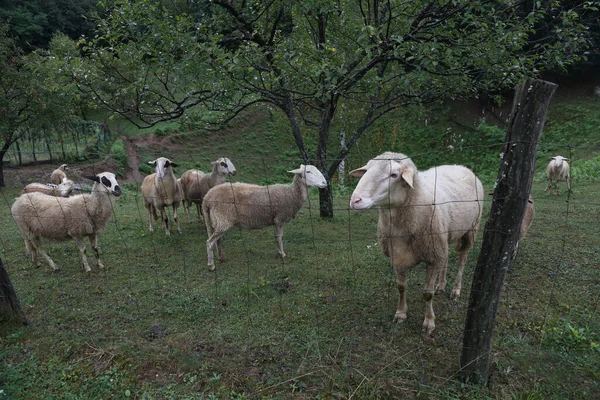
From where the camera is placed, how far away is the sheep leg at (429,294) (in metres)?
3.75

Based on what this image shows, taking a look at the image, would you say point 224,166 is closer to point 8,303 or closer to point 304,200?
point 304,200

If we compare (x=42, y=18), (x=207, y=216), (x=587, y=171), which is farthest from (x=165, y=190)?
(x=42, y=18)

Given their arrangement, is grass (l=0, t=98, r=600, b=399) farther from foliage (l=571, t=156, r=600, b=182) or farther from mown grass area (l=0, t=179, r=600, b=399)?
foliage (l=571, t=156, r=600, b=182)

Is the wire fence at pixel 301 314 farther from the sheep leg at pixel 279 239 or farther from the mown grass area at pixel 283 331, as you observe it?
the sheep leg at pixel 279 239

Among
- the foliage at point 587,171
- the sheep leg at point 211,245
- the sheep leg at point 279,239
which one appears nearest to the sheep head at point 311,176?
the sheep leg at point 279,239

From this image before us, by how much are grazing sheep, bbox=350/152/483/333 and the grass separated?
21.9 inches

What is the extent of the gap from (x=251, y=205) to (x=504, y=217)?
4123 mm

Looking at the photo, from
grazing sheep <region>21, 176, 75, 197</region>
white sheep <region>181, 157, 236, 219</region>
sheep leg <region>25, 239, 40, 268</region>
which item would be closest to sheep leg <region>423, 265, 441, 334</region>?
white sheep <region>181, 157, 236, 219</region>

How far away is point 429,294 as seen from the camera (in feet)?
12.3

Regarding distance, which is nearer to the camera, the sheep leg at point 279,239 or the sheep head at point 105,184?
the sheep head at point 105,184

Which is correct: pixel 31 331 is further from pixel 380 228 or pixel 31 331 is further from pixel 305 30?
pixel 305 30

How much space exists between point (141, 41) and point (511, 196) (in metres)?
6.52

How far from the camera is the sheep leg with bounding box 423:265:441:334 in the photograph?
3747 mm

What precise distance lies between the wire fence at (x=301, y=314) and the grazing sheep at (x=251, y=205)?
59cm
